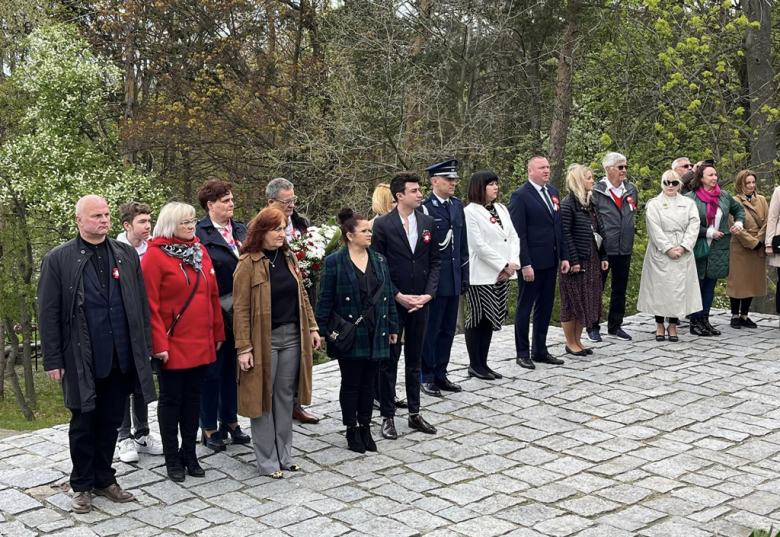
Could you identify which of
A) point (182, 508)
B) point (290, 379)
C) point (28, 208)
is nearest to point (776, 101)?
point (290, 379)

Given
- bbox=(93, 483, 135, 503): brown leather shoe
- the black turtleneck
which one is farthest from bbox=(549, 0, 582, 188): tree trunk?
bbox=(93, 483, 135, 503): brown leather shoe

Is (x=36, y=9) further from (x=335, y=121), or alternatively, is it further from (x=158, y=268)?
(x=158, y=268)

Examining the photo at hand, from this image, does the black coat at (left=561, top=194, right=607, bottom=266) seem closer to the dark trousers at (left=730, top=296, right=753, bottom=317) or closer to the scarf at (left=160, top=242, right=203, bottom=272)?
the dark trousers at (left=730, top=296, right=753, bottom=317)

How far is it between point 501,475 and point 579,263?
154 inches

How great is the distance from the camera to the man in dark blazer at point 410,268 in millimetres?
7552

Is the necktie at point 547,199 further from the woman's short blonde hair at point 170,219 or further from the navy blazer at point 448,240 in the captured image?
the woman's short blonde hair at point 170,219

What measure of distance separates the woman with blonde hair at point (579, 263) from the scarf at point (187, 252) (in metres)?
4.57

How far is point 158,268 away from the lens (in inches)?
249

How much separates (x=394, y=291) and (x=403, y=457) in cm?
138

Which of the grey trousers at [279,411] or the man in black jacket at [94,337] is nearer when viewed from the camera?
the man in black jacket at [94,337]

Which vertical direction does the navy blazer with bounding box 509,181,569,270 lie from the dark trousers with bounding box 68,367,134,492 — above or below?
above

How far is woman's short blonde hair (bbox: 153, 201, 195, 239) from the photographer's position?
6340mm

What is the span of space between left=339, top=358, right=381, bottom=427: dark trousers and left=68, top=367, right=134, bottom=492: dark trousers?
5.30ft

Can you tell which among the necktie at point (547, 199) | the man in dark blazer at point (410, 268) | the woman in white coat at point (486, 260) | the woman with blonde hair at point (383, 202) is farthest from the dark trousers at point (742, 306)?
the woman with blonde hair at point (383, 202)
